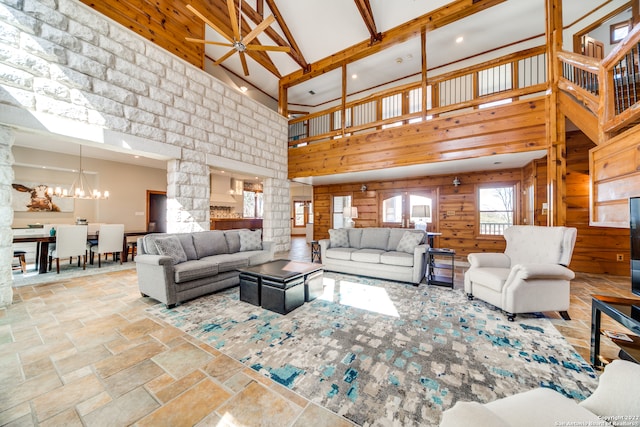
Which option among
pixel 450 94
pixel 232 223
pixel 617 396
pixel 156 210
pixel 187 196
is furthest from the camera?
pixel 232 223

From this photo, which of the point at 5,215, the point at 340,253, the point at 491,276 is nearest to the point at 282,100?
the point at 340,253

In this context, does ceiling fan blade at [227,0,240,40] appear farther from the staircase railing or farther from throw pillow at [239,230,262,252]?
the staircase railing

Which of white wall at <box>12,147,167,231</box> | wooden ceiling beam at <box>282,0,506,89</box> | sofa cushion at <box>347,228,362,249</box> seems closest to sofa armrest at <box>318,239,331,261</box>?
sofa cushion at <box>347,228,362,249</box>

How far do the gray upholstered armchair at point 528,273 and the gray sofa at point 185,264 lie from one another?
3392 mm

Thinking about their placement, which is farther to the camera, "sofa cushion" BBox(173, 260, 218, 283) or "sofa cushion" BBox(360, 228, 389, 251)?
"sofa cushion" BBox(360, 228, 389, 251)

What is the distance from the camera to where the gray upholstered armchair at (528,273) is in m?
2.43

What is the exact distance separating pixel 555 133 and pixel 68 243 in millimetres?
8965

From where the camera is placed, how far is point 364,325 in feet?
7.70

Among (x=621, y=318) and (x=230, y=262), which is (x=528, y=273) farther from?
(x=230, y=262)

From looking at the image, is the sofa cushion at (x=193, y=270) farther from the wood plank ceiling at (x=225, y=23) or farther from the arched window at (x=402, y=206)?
the arched window at (x=402, y=206)

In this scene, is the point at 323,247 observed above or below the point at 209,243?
below

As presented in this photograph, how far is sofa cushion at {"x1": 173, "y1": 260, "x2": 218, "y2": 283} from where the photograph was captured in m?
2.83

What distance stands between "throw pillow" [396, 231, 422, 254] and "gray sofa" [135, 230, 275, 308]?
2563 millimetres

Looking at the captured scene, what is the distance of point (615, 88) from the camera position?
252 cm
